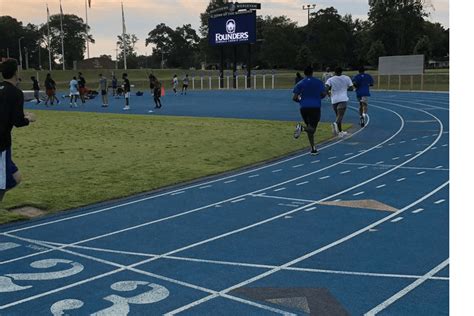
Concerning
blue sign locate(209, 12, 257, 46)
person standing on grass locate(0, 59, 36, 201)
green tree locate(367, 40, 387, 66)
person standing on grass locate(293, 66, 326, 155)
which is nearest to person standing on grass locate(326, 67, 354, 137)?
person standing on grass locate(293, 66, 326, 155)

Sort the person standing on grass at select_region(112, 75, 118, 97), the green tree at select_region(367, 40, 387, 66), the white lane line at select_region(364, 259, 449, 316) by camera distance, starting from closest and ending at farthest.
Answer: the white lane line at select_region(364, 259, 449, 316)
the person standing on grass at select_region(112, 75, 118, 97)
the green tree at select_region(367, 40, 387, 66)

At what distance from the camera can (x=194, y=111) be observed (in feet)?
87.4

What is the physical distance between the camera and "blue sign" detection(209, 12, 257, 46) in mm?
50478

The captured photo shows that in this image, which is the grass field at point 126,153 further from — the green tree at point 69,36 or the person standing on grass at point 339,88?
the green tree at point 69,36

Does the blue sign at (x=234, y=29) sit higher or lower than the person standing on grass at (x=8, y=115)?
higher

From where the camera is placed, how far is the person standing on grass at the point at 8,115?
614 cm

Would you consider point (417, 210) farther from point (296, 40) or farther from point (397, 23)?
point (296, 40)

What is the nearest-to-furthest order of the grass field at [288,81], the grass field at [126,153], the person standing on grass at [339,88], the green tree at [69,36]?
the grass field at [126,153]
the person standing on grass at [339,88]
the grass field at [288,81]
the green tree at [69,36]

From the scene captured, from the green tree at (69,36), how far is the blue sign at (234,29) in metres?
92.6

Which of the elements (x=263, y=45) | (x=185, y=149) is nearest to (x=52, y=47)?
(x=263, y=45)

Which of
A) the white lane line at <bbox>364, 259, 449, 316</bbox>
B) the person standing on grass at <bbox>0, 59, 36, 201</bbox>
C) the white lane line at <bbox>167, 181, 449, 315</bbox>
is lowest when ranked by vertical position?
the white lane line at <bbox>364, 259, 449, 316</bbox>

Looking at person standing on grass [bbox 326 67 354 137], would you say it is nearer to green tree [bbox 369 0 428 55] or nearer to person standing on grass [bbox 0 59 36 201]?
person standing on grass [bbox 0 59 36 201]

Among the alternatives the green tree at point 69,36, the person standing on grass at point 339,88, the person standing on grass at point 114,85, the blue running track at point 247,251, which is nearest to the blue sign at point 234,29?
the person standing on grass at point 114,85

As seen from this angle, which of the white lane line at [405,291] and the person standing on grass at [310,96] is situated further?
the person standing on grass at [310,96]
